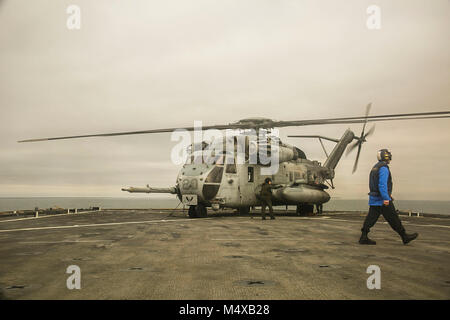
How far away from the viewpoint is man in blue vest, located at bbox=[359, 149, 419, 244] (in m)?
8.33

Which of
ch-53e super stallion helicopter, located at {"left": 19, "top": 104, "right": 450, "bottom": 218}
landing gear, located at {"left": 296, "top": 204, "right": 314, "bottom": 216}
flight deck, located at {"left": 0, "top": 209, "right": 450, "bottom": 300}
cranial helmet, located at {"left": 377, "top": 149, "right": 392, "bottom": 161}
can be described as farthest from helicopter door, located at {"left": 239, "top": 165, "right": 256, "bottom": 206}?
cranial helmet, located at {"left": 377, "top": 149, "right": 392, "bottom": 161}

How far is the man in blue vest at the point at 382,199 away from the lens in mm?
8328

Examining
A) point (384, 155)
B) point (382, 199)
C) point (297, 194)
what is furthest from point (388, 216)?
point (297, 194)

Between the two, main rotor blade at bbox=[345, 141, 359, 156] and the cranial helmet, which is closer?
the cranial helmet

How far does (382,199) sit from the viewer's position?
845 centimetres

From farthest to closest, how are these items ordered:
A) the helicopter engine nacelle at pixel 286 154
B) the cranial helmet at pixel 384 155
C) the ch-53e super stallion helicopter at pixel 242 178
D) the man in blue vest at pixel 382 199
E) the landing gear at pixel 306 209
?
the landing gear at pixel 306 209 < the helicopter engine nacelle at pixel 286 154 < the ch-53e super stallion helicopter at pixel 242 178 < the cranial helmet at pixel 384 155 < the man in blue vest at pixel 382 199

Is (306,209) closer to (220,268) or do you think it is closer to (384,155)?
(384,155)

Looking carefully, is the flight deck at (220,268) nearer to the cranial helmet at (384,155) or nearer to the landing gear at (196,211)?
the cranial helmet at (384,155)

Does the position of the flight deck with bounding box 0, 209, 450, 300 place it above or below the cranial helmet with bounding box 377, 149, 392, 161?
below

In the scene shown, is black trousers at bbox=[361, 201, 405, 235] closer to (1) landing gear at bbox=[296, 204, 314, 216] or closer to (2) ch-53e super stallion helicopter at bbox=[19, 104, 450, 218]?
(2) ch-53e super stallion helicopter at bbox=[19, 104, 450, 218]

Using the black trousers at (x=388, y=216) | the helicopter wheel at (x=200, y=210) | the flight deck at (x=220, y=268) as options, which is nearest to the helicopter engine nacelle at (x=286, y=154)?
the helicopter wheel at (x=200, y=210)
